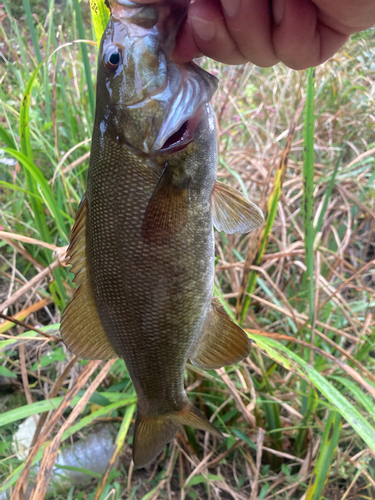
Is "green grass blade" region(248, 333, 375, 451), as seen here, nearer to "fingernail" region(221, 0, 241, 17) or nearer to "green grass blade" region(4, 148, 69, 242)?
"green grass blade" region(4, 148, 69, 242)

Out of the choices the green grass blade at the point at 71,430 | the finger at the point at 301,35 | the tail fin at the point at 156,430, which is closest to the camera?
the finger at the point at 301,35

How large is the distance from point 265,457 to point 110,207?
4.43ft

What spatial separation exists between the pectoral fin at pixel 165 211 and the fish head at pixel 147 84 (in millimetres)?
83

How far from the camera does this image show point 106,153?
0.80m

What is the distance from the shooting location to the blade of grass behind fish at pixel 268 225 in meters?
1.19

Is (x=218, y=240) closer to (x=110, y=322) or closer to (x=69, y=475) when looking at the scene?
(x=110, y=322)

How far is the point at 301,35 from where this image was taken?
894mm

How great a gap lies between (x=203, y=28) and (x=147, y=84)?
0.26m

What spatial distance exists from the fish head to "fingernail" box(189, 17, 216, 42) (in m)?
0.06

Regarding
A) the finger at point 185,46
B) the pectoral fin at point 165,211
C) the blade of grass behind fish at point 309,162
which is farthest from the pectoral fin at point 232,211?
the finger at point 185,46

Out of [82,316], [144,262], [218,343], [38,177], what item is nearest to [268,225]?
[218,343]

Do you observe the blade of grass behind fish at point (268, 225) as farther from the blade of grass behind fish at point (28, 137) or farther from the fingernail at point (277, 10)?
the blade of grass behind fish at point (28, 137)

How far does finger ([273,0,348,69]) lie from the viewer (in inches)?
33.6

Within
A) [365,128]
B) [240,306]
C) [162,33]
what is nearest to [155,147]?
[162,33]
